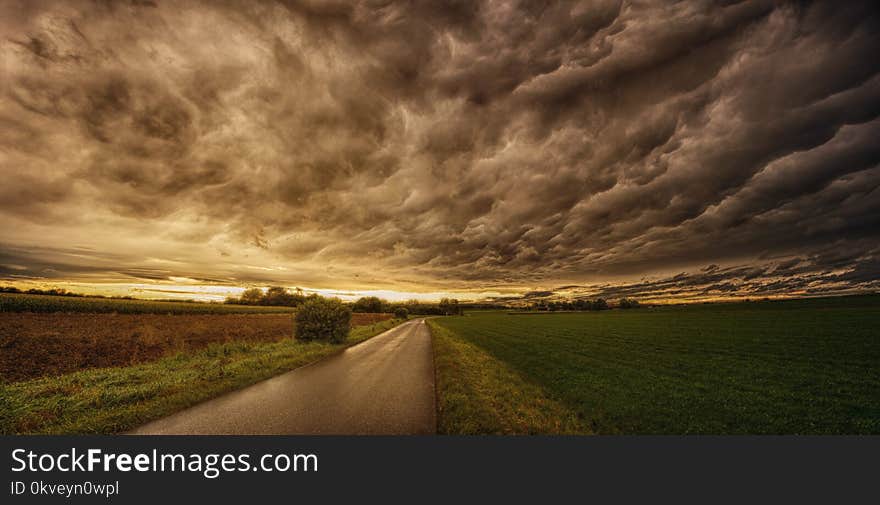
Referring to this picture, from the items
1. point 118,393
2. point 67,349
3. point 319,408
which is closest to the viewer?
point 319,408

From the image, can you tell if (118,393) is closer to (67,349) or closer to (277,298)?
(67,349)

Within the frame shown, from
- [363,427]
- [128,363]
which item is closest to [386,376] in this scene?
[363,427]

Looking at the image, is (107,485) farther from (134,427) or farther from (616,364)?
(616,364)

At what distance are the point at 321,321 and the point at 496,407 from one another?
19.6 m

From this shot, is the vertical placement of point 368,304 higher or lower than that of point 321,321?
lower

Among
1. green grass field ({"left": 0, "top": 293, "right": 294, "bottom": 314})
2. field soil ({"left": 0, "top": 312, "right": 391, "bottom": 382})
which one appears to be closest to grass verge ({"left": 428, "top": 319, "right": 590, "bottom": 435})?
field soil ({"left": 0, "top": 312, "right": 391, "bottom": 382})

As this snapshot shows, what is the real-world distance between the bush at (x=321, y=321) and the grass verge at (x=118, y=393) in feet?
28.0

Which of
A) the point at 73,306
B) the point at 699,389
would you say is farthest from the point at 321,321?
the point at 73,306

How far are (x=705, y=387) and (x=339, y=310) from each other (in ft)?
78.5

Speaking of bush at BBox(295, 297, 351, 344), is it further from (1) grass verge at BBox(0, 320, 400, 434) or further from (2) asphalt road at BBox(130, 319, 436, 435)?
(2) asphalt road at BBox(130, 319, 436, 435)

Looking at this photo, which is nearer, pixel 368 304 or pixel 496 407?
pixel 496 407

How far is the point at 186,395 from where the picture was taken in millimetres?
9094

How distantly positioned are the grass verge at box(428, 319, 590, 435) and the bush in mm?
14238

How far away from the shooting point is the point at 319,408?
8.16 m
